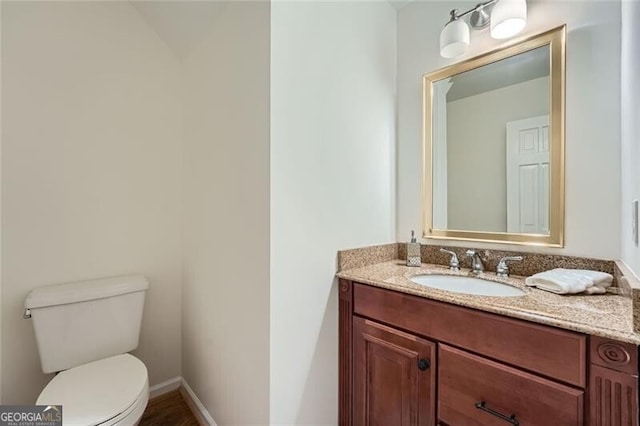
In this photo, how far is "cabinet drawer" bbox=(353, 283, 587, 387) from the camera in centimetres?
75

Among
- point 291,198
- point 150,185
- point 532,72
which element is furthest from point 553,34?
point 150,185

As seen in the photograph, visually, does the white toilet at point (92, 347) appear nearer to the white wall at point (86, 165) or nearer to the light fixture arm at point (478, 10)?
the white wall at point (86, 165)

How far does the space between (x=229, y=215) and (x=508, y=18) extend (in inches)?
58.9

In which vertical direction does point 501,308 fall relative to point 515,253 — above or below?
below

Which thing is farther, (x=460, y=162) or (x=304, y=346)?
(x=460, y=162)

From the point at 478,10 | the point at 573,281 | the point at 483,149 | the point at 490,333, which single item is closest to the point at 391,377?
the point at 490,333

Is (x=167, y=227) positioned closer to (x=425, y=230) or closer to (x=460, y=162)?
(x=425, y=230)

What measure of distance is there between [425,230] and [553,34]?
1012 mm

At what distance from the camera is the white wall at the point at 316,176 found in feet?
3.69

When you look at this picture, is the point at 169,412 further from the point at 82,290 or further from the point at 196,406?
the point at 82,290

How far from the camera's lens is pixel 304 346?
3.99ft

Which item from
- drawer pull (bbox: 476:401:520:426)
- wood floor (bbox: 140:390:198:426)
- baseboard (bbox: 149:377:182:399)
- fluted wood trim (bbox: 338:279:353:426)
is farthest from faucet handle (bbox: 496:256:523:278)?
baseboard (bbox: 149:377:182:399)

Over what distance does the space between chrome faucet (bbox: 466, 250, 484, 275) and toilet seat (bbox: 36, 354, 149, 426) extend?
157 cm

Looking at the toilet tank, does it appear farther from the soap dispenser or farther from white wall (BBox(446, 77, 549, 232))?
white wall (BBox(446, 77, 549, 232))
